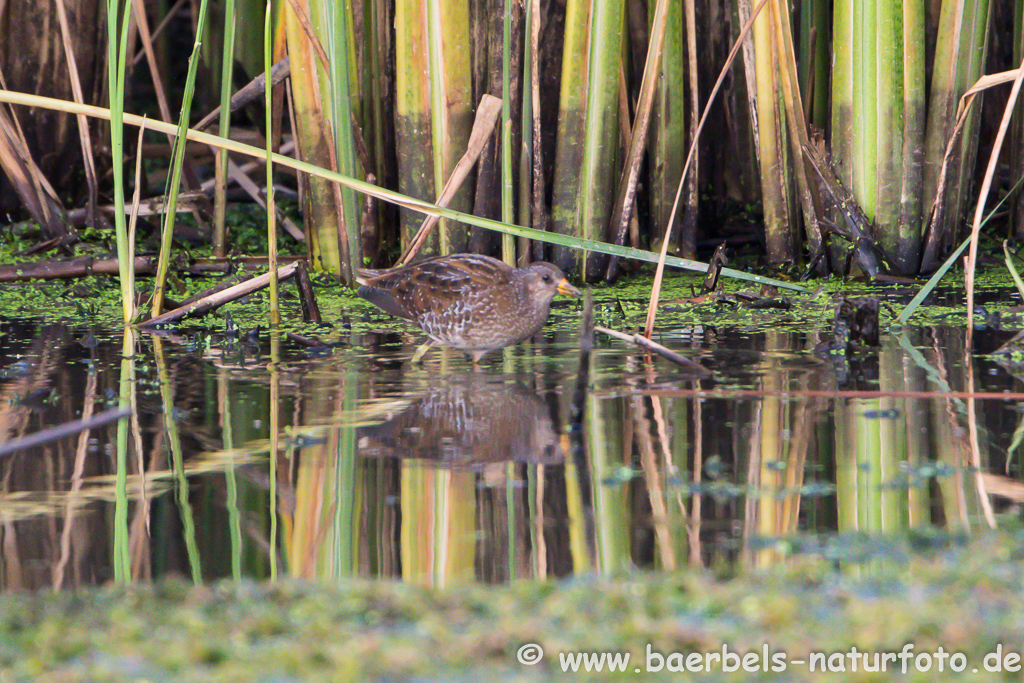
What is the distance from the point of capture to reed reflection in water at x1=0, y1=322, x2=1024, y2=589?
8.38 feet

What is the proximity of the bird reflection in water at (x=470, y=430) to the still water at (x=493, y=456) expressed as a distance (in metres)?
0.01

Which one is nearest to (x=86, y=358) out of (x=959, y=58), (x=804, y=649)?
(x=804, y=649)

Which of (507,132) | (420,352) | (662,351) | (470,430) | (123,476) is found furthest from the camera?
(507,132)

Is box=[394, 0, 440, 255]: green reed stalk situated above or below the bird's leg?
above

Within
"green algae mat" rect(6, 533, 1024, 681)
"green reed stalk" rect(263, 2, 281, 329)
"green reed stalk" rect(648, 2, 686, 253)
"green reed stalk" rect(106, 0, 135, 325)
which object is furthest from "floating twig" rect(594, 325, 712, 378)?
"green reed stalk" rect(648, 2, 686, 253)

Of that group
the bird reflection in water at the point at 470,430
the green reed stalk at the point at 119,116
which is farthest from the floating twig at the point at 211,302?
the bird reflection in water at the point at 470,430

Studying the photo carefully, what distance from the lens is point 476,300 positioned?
4.49 meters

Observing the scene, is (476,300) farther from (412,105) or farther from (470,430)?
(412,105)

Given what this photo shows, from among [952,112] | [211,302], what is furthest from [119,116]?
[952,112]

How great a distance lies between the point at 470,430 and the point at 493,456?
0.28m

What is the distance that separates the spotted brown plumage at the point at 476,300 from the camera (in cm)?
449

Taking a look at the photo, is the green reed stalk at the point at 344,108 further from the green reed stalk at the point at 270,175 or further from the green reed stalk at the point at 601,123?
the green reed stalk at the point at 601,123

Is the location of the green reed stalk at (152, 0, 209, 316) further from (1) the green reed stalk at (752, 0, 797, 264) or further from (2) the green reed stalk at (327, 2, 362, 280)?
(1) the green reed stalk at (752, 0, 797, 264)

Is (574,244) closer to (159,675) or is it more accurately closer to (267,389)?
(267,389)
